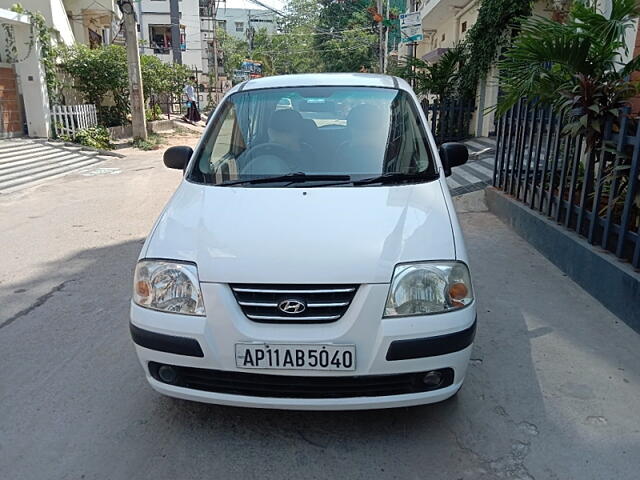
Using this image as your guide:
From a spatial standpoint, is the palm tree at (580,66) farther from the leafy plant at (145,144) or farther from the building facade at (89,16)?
the building facade at (89,16)

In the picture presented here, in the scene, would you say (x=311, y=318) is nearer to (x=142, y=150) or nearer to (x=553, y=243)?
(x=553, y=243)

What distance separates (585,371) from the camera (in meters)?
3.19

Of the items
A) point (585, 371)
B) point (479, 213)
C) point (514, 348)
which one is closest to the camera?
point (585, 371)

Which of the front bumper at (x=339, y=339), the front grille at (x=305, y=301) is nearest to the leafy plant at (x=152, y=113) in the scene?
the front bumper at (x=339, y=339)

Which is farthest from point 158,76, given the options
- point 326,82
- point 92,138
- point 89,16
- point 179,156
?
point 326,82

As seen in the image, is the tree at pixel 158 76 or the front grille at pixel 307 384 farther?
the tree at pixel 158 76

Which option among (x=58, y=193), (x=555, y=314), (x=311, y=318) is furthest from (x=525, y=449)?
(x=58, y=193)

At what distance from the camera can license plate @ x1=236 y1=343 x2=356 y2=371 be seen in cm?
224

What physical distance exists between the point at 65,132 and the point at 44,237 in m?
8.99

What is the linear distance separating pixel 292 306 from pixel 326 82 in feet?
7.08

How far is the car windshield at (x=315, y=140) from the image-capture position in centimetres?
320

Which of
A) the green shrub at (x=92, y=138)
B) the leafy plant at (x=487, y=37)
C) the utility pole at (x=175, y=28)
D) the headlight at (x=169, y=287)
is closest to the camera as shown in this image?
the headlight at (x=169, y=287)

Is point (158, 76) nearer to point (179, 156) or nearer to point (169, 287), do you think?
point (179, 156)

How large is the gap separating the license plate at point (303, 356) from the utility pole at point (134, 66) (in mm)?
14932
